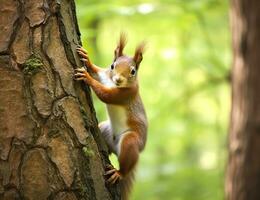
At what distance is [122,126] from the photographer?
124 inches

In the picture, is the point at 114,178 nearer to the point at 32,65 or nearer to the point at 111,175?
the point at 111,175

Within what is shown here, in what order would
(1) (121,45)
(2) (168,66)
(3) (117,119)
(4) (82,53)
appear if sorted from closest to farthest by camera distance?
1. (4) (82,53)
2. (1) (121,45)
3. (3) (117,119)
4. (2) (168,66)

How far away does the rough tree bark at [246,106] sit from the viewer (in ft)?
13.8

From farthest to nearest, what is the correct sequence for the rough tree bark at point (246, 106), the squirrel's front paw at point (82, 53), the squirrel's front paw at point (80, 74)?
the rough tree bark at point (246, 106)
the squirrel's front paw at point (82, 53)
the squirrel's front paw at point (80, 74)

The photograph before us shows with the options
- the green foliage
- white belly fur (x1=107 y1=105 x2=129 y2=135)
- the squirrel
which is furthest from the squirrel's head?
the green foliage

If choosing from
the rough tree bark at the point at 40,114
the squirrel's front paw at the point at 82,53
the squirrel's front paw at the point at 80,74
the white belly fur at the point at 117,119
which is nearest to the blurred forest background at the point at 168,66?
the white belly fur at the point at 117,119

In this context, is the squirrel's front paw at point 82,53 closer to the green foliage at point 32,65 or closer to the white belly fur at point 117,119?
the green foliage at point 32,65

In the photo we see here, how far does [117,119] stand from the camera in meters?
3.16

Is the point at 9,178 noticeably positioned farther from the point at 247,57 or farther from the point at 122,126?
the point at 247,57

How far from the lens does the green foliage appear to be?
6.41 ft

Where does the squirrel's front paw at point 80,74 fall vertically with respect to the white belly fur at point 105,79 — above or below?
above

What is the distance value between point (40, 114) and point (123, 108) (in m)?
1.27

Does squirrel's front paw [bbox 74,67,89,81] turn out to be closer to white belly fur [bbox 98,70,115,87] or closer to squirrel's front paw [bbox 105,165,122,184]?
squirrel's front paw [bbox 105,165,122,184]

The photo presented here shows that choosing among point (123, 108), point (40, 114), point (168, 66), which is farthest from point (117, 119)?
point (168, 66)
